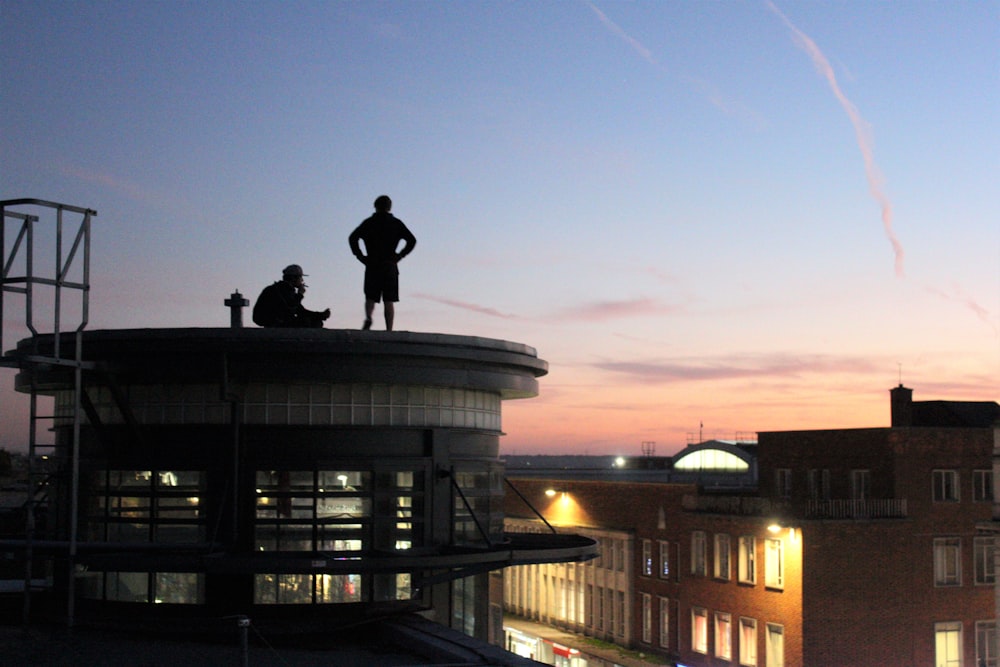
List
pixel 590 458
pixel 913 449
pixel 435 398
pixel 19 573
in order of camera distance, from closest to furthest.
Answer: pixel 435 398, pixel 19 573, pixel 913 449, pixel 590 458

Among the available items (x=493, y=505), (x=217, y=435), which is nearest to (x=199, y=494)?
(x=217, y=435)

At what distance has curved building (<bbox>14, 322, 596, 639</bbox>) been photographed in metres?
16.7

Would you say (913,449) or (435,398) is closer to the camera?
(435,398)

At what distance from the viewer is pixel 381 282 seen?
1859cm

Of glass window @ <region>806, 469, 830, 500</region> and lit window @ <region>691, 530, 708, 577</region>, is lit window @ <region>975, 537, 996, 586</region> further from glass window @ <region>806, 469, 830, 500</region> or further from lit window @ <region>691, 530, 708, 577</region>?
lit window @ <region>691, 530, 708, 577</region>

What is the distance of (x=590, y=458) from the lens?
452 feet

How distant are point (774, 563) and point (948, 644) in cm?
793

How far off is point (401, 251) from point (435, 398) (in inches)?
89.3

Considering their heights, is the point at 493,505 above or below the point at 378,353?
below

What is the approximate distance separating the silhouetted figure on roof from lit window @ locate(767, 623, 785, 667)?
38.0m

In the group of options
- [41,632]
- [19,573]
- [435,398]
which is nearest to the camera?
[41,632]

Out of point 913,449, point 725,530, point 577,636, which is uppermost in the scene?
point 913,449

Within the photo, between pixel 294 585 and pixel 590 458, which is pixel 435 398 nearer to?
pixel 294 585

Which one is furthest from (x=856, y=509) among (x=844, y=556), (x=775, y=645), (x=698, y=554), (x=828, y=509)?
(x=698, y=554)
